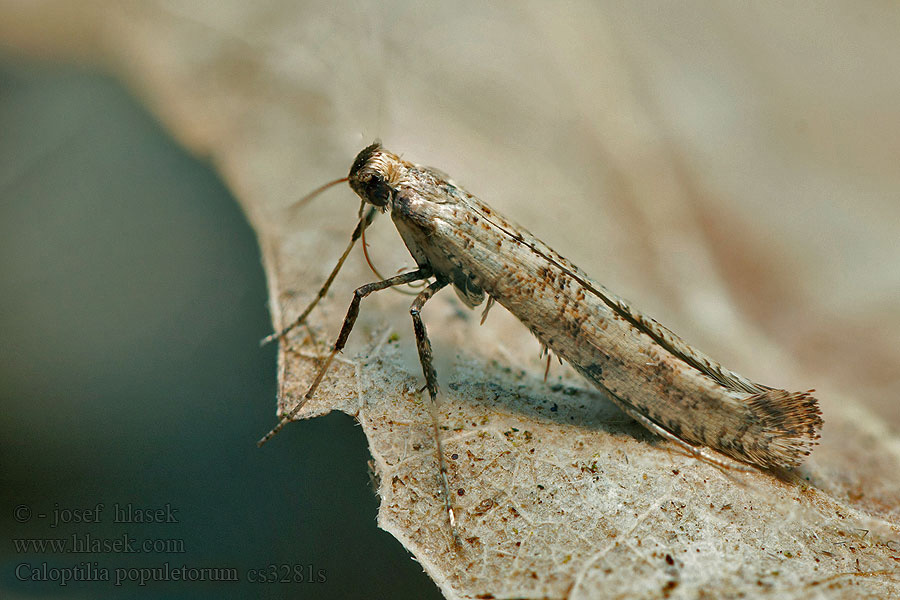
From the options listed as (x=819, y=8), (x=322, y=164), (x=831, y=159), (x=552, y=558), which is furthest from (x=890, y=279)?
(x=322, y=164)

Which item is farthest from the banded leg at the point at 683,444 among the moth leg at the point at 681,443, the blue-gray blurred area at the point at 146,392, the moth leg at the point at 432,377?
the blue-gray blurred area at the point at 146,392

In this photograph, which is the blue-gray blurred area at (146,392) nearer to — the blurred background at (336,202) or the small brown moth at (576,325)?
the blurred background at (336,202)

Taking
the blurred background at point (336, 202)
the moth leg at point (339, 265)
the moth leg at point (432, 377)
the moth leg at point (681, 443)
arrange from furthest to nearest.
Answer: the moth leg at point (339, 265) → the moth leg at point (681, 443) → the blurred background at point (336, 202) → the moth leg at point (432, 377)

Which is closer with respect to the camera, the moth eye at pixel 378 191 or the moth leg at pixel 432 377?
the moth leg at pixel 432 377

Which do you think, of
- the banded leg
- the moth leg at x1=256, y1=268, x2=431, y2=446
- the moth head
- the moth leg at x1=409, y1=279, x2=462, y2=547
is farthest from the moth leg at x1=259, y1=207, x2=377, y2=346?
the banded leg

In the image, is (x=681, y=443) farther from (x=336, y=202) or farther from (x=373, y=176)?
(x=336, y=202)

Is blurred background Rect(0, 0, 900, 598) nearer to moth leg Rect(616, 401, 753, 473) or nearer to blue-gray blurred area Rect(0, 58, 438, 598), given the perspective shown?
blue-gray blurred area Rect(0, 58, 438, 598)

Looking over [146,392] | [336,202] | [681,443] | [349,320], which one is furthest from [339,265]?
[681,443]
